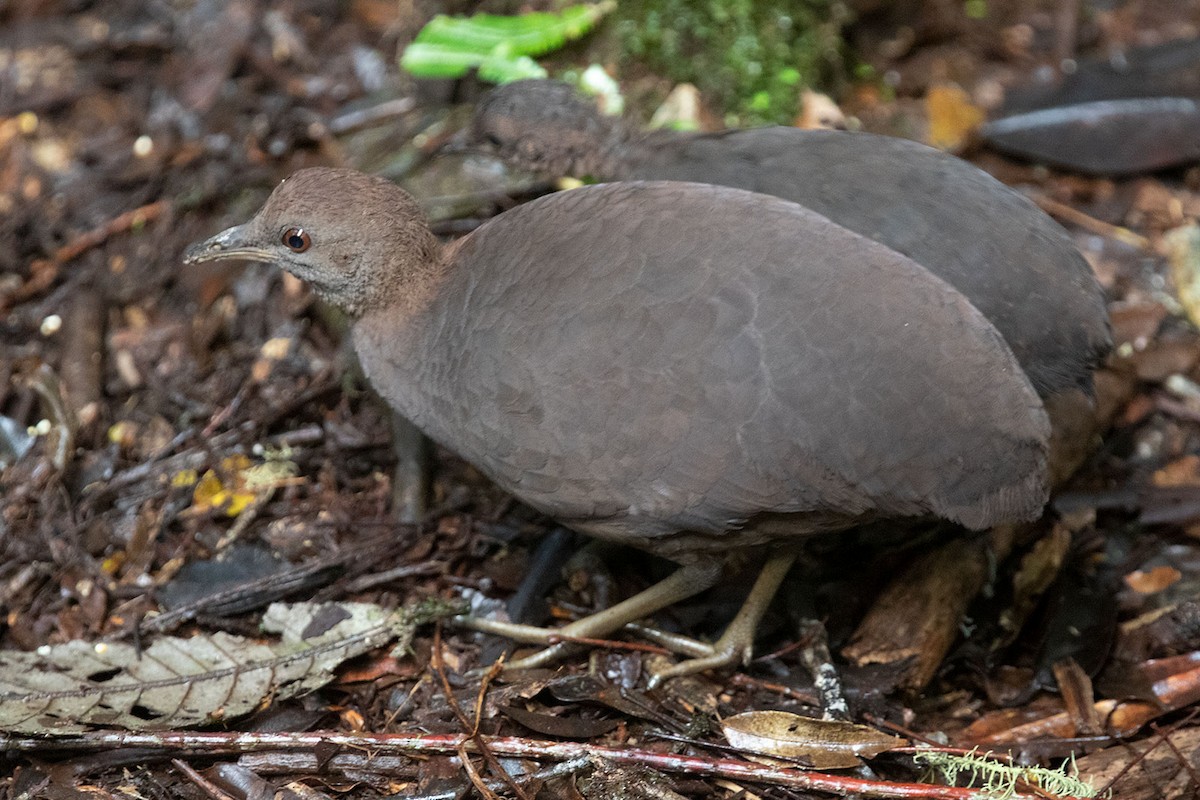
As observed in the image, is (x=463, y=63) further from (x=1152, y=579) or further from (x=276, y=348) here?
(x=1152, y=579)

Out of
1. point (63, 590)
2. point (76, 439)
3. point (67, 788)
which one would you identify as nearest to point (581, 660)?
point (67, 788)

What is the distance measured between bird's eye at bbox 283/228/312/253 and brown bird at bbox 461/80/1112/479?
56.4 inches

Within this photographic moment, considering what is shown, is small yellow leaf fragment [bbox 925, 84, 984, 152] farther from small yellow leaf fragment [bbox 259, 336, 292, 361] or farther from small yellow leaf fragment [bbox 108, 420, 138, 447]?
small yellow leaf fragment [bbox 108, 420, 138, 447]

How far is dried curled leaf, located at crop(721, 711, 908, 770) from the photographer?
333 cm

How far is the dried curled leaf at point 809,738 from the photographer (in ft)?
10.9

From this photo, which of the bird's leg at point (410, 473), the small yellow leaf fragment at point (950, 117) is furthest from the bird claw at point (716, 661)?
the small yellow leaf fragment at point (950, 117)

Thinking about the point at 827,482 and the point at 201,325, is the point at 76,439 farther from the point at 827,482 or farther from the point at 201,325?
the point at 827,482

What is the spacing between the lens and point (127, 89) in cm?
601

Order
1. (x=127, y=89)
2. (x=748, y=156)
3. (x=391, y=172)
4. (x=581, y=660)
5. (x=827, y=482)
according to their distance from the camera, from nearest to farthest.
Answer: (x=827, y=482) → (x=581, y=660) → (x=748, y=156) → (x=391, y=172) → (x=127, y=89)

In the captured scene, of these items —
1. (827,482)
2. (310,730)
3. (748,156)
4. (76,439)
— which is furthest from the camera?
(76,439)

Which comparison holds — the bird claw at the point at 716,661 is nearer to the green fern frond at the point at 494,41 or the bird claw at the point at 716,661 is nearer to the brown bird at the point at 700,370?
the brown bird at the point at 700,370

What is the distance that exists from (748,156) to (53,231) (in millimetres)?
3361

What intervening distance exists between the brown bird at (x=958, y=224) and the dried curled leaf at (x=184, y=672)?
2.03 metres

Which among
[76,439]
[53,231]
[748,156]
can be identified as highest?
[748,156]
